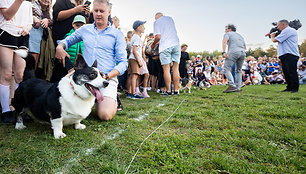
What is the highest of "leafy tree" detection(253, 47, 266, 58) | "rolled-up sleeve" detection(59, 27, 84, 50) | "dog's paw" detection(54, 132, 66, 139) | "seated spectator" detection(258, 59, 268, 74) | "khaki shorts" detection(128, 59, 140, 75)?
"leafy tree" detection(253, 47, 266, 58)

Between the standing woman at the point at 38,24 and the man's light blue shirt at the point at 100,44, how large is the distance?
0.77 m

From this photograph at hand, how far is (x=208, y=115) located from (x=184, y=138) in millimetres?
1301

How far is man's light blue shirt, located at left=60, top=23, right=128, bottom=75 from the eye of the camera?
2.90 metres

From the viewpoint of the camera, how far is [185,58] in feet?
25.4

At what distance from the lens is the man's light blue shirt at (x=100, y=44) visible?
2901mm

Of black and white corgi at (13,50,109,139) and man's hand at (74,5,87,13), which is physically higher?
man's hand at (74,5,87,13)

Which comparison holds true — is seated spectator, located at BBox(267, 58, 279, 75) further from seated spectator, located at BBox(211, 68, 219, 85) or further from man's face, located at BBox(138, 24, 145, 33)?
man's face, located at BBox(138, 24, 145, 33)

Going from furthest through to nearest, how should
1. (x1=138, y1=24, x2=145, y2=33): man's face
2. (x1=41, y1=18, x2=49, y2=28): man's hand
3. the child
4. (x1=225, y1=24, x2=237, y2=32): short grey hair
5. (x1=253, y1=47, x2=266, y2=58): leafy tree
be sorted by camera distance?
(x1=253, y1=47, x2=266, y2=58): leafy tree → (x1=225, y1=24, x2=237, y2=32): short grey hair → (x1=138, y1=24, x2=145, y2=33): man's face → the child → (x1=41, y1=18, x2=49, y2=28): man's hand

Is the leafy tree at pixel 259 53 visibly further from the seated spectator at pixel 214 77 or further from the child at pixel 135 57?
the child at pixel 135 57

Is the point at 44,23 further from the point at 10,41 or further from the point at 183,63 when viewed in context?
the point at 183,63

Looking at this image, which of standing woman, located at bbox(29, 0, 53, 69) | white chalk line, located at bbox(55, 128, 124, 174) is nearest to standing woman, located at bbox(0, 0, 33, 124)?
standing woman, located at bbox(29, 0, 53, 69)

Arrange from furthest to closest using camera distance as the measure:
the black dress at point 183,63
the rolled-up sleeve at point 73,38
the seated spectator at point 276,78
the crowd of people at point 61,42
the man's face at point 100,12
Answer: the seated spectator at point 276,78
the black dress at point 183,63
the rolled-up sleeve at point 73,38
the man's face at point 100,12
the crowd of people at point 61,42

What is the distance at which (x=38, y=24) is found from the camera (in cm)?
306

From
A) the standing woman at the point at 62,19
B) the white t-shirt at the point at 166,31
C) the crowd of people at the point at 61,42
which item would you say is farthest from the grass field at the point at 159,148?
the white t-shirt at the point at 166,31
